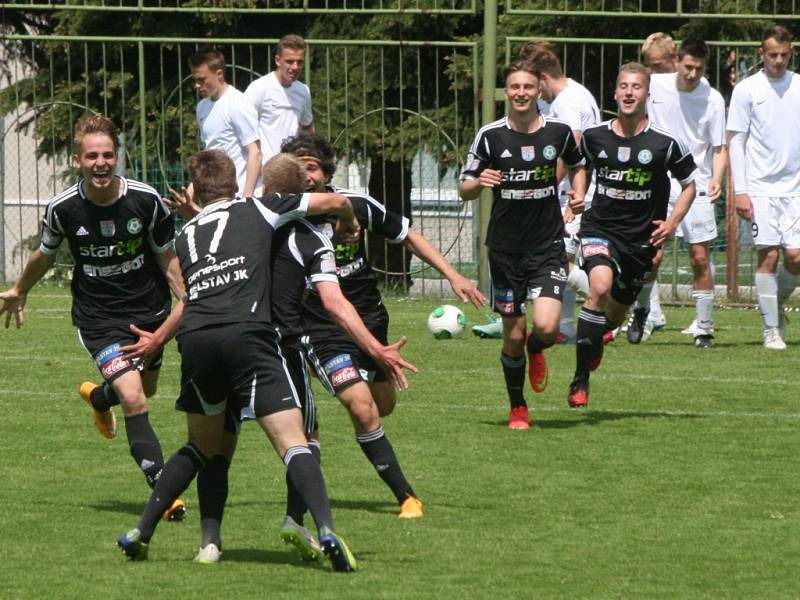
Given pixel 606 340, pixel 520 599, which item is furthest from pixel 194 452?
pixel 606 340

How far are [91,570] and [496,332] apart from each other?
809cm

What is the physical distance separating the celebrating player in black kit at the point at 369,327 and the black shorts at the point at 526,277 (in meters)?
2.04

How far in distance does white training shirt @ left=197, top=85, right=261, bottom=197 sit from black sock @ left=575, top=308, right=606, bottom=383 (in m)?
4.59

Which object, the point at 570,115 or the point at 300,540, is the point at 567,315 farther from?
the point at 300,540

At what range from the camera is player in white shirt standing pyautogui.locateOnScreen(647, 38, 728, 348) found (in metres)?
13.4

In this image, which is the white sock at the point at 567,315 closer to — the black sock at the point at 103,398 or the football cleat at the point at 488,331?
the football cleat at the point at 488,331

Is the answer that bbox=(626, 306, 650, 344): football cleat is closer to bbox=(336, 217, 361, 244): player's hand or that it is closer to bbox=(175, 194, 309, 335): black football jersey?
bbox=(336, 217, 361, 244): player's hand

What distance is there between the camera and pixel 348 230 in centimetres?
698

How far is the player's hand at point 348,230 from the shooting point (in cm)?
692

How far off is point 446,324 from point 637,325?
158cm

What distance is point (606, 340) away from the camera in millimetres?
13281

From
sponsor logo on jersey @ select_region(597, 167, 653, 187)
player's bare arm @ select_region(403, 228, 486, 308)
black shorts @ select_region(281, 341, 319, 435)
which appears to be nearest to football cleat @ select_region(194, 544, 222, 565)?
black shorts @ select_region(281, 341, 319, 435)

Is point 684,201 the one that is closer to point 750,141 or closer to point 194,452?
point 750,141

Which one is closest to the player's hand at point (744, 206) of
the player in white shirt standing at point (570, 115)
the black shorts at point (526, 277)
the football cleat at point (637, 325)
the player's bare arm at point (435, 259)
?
the football cleat at point (637, 325)
